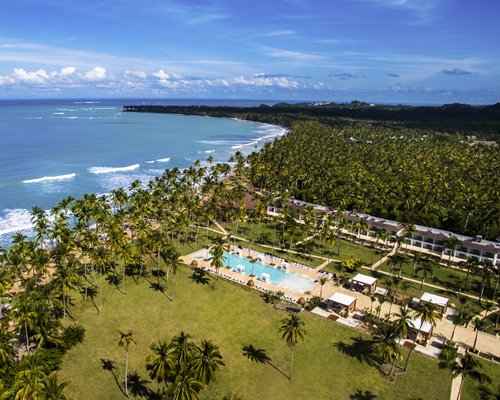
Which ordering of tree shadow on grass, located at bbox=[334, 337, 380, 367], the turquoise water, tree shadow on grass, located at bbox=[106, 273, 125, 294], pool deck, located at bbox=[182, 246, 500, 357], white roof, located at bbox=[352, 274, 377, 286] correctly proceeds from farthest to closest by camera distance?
the turquoise water < white roof, located at bbox=[352, 274, 377, 286] < tree shadow on grass, located at bbox=[106, 273, 125, 294] < pool deck, located at bbox=[182, 246, 500, 357] < tree shadow on grass, located at bbox=[334, 337, 380, 367]

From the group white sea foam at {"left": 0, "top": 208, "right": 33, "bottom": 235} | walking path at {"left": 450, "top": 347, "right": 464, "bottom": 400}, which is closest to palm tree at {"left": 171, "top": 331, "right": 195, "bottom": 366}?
walking path at {"left": 450, "top": 347, "right": 464, "bottom": 400}

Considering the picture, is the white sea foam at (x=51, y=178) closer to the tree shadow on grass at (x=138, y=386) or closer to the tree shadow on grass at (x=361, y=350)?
the tree shadow on grass at (x=138, y=386)

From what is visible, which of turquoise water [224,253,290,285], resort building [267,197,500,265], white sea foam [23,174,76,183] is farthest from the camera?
white sea foam [23,174,76,183]

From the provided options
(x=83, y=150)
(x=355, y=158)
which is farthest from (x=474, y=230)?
(x=83, y=150)

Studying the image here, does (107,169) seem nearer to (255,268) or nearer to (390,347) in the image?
(255,268)

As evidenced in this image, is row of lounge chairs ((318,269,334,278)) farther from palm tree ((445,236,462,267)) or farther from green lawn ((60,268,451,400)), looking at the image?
palm tree ((445,236,462,267))
